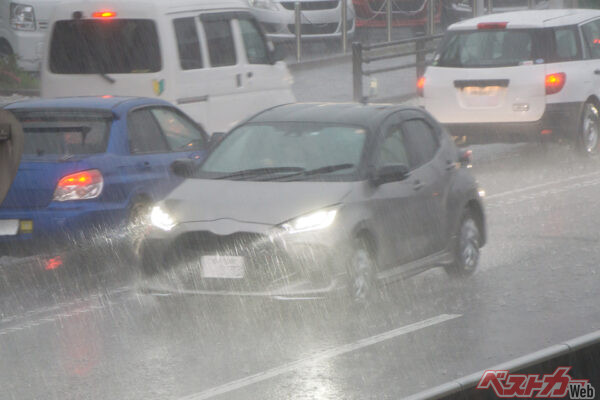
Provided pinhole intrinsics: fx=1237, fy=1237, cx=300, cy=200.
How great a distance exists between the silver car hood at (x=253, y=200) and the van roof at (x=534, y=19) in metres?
8.64

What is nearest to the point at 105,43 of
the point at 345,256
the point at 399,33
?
the point at 345,256

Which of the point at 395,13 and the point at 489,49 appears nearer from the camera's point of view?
the point at 489,49

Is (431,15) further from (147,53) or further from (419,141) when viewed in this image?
(419,141)

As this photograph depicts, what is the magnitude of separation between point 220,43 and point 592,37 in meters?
5.86

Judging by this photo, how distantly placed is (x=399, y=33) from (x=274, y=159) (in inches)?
932

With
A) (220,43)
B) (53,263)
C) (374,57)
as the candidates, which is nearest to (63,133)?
(53,263)

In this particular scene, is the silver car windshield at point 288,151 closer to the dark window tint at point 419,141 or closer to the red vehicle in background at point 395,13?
the dark window tint at point 419,141

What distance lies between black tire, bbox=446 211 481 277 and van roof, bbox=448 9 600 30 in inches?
275

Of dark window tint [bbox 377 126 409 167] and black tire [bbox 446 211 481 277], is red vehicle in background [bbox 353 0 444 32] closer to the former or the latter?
black tire [bbox 446 211 481 277]

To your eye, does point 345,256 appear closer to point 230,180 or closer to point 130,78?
point 230,180

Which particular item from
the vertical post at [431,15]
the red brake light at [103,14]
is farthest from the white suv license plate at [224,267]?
the vertical post at [431,15]

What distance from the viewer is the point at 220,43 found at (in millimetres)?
14547

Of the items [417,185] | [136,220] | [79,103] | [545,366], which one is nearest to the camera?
[545,366]

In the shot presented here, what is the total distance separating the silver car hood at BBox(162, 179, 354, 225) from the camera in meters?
8.27
